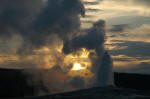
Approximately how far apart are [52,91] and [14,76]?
A: 29598mm

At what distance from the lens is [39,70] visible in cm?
9481

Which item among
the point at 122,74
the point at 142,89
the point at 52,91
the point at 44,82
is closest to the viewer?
the point at 142,89

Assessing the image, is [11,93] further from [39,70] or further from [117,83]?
[117,83]

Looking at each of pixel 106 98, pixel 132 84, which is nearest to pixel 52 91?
pixel 132 84

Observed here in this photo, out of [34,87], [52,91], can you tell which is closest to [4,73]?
[34,87]

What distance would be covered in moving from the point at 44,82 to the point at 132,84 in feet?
127

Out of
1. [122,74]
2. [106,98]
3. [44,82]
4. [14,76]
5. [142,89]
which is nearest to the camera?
[106,98]

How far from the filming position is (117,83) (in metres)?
91.3

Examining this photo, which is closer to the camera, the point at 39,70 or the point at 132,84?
the point at 132,84

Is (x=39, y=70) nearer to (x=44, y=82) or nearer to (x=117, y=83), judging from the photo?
(x=44, y=82)

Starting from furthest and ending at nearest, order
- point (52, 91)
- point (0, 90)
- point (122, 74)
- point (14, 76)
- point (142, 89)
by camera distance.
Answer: point (52, 91) < point (122, 74) < point (142, 89) < point (14, 76) < point (0, 90)

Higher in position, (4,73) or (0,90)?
(4,73)

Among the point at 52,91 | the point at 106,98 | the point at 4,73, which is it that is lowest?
the point at 52,91

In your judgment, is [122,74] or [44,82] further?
[44,82]
